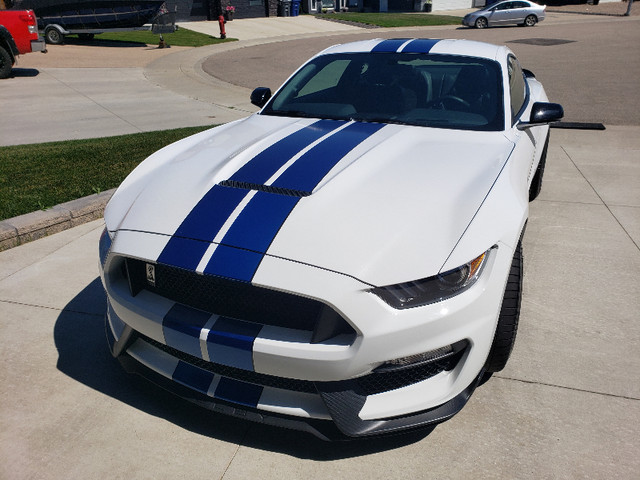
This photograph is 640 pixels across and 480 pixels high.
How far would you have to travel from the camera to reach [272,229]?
2.28 metres

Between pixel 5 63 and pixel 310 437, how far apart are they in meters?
12.8

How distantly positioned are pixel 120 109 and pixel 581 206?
24.6 feet

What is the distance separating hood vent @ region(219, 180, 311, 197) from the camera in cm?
249

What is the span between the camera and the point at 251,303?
2.22 metres

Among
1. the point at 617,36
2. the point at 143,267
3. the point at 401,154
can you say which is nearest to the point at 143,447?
the point at 143,267

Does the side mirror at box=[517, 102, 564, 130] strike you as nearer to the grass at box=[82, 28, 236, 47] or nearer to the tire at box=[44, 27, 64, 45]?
the grass at box=[82, 28, 236, 47]

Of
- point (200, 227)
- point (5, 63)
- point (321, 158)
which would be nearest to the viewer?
point (200, 227)

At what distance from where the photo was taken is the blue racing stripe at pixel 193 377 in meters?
2.33

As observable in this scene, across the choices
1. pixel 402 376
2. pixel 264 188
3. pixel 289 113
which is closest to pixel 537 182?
pixel 289 113

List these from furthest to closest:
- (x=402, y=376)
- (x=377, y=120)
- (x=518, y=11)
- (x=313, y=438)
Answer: (x=518, y=11)
(x=377, y=120)
(x=313, y=438)
(x=402, y=376)

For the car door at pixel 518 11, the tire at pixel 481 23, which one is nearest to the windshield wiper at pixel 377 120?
the tire at pixel 481 23

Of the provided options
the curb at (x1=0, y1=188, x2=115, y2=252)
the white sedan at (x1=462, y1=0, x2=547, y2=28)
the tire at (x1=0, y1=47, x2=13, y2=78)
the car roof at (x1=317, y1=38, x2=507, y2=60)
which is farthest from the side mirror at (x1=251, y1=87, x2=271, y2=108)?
the white sedan at (x1=462, y1=0, x2=547, y2=28)

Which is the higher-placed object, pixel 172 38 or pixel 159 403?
pixel 159 403

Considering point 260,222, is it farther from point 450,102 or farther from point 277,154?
point 450,102
